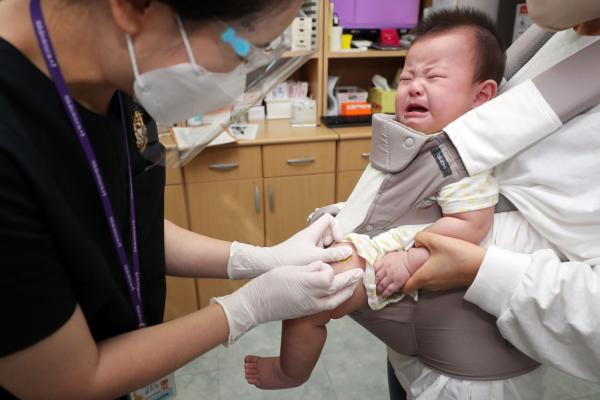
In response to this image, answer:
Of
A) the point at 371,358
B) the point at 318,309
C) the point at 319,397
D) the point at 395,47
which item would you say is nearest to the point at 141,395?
the point at 318,309

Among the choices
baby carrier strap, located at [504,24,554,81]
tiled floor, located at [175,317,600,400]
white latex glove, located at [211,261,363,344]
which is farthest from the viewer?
tiled floor, located at [175,317,600,400]

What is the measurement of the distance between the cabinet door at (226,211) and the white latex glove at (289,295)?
1371mm

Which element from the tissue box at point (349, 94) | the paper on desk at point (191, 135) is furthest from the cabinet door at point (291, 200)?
the paper on desk at point (191, 135)

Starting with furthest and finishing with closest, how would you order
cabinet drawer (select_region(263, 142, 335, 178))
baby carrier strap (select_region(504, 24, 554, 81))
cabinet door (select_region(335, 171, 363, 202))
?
cabinet door (select_region(335, 171, 363, 202))
cabinet drawer (select_region(263, 142, 335, 178))
baby carrier strap (select_region(504, 24, 554, 81))

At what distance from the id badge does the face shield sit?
3.58 ft

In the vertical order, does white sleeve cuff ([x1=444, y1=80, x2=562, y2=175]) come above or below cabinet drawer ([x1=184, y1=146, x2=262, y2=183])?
above

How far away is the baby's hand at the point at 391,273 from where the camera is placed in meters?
0.94

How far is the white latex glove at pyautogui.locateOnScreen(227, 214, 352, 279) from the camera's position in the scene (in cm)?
113

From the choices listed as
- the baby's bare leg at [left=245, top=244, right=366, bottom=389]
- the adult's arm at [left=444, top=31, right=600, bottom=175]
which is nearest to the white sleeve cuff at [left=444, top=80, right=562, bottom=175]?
the adult's arm at [left=444, top=31, right=600, bottom=175]

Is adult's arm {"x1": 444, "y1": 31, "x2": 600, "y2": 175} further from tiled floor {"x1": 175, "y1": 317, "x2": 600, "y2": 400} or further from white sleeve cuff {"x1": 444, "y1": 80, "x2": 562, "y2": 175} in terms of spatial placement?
tiled floor {"x1": 175, "y1": 317, "x2": 600, "y2": 400}

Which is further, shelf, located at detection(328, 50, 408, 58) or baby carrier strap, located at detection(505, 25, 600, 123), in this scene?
shelf, located at detection(328, 50, 408, 58)

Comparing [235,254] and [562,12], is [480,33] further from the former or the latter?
[235,254]

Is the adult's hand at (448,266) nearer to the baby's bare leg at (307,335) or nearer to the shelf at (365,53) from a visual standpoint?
the baby's bare leg at (307,335)

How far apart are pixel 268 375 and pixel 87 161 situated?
2.28 ft
